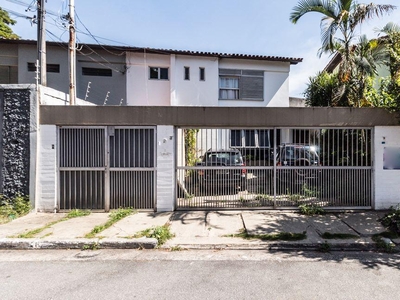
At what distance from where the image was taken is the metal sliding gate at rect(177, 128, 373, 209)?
254 inches

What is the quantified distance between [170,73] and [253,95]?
5328 mm

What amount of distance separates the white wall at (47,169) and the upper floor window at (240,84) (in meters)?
10.1

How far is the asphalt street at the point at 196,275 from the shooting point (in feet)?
9.86

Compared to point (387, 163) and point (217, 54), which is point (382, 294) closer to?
point (387, 163)

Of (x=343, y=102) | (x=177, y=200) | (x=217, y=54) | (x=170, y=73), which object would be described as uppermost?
(x=217, y=54)

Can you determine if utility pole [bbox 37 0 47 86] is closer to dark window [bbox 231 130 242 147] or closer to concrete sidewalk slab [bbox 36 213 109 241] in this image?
concrete sidewalk slab [bbox 36 213 109 241]

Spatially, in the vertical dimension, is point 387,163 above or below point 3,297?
above

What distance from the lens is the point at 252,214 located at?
6.20 m

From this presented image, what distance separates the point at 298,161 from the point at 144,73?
10.5 meters

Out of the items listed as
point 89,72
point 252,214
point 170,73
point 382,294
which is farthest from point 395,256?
point 89,72

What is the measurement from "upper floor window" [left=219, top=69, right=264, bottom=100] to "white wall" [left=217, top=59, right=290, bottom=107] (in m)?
0.25

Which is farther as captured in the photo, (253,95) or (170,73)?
(253,95)

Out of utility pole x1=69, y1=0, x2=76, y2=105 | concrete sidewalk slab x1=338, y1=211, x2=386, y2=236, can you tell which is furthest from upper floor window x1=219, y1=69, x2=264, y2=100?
concrete sidewalk slab x1=338, y1=211, x2=386, y2=236

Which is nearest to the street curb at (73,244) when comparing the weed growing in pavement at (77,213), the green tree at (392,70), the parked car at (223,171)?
the weed growing in pavement at (77,213)
